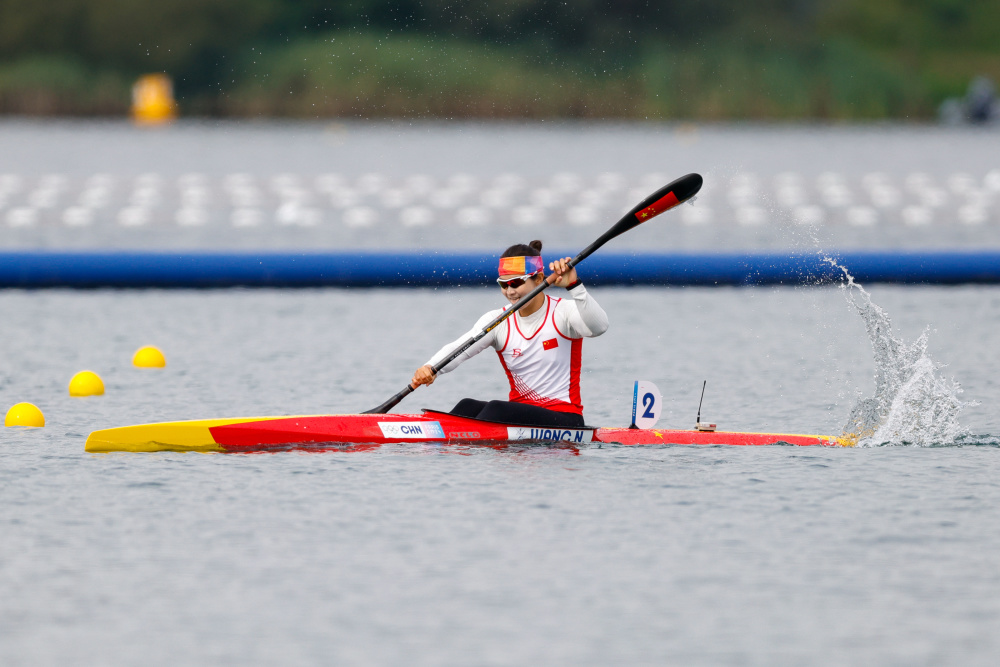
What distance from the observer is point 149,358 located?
11.8 m

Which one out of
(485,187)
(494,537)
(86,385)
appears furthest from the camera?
(485,187)

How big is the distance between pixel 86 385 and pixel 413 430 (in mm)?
3021

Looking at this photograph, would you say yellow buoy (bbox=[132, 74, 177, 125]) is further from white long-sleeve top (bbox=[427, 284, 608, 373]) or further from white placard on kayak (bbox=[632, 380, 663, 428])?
white placard on kayak (bbox=[632, 380, 663, 428])

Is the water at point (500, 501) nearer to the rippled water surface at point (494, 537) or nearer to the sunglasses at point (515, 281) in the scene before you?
the rippled water surface at point (494, 537)

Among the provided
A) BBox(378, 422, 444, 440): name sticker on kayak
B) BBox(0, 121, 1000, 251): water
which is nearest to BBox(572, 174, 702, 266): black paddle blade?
BBox(378, 422, 444, 440): name sticker on kayak

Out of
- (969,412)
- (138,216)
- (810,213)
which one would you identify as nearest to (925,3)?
(810,213)

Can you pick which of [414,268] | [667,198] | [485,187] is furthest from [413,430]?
[485,187]

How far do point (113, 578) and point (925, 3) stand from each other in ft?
199

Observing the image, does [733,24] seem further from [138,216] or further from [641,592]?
[641,592]

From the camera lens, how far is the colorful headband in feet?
27.4

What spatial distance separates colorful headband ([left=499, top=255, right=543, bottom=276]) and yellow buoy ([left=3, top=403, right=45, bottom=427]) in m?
2.97

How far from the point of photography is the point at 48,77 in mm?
50844

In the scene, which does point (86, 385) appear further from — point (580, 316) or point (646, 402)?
point (646, 402)

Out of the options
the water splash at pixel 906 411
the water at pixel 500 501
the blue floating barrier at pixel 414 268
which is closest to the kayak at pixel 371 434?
the water at pixel 500 501
